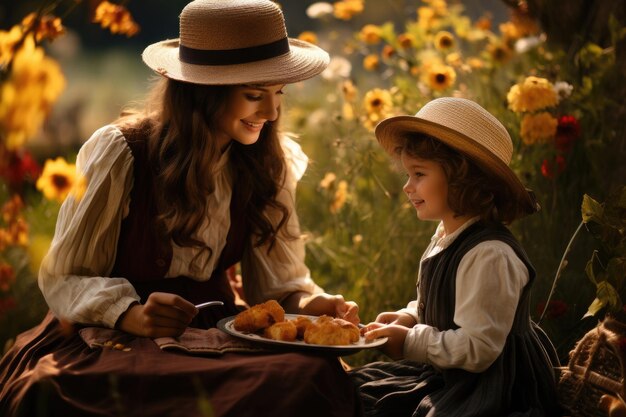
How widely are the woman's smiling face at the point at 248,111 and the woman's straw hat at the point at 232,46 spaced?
0.22ft

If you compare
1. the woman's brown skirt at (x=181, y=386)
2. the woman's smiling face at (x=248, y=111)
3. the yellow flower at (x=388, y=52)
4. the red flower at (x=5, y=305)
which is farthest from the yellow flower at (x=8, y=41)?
the yellow flower at (x=388, y=52)

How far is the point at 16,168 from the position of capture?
1.73 m

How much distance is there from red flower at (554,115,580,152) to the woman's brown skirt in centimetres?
130

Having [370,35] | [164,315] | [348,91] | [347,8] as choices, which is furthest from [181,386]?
[347,8]

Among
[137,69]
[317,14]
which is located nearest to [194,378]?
[317,14]

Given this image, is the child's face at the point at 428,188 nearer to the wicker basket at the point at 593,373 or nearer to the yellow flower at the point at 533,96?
the wicker basket at the point at 593,373

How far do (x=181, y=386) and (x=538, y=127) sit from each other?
1635 mm

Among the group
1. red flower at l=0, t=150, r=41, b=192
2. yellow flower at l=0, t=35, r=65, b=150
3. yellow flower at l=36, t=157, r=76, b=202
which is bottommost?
yellow flower at l=36, t=157, r=76, b=202

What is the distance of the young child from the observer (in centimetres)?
234

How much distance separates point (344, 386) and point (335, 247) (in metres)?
1.53

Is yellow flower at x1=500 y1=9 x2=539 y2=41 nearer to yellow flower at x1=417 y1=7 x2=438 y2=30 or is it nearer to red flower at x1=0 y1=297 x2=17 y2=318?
yellow flower at x1=417 y1=7 x2=438 y2=30

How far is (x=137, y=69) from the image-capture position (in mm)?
6320

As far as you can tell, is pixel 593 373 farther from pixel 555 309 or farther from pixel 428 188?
pixel 428 188

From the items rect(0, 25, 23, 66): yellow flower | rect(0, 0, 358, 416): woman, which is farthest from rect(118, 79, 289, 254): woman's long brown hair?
rect(0, 25, 23, 66): yellow flower
